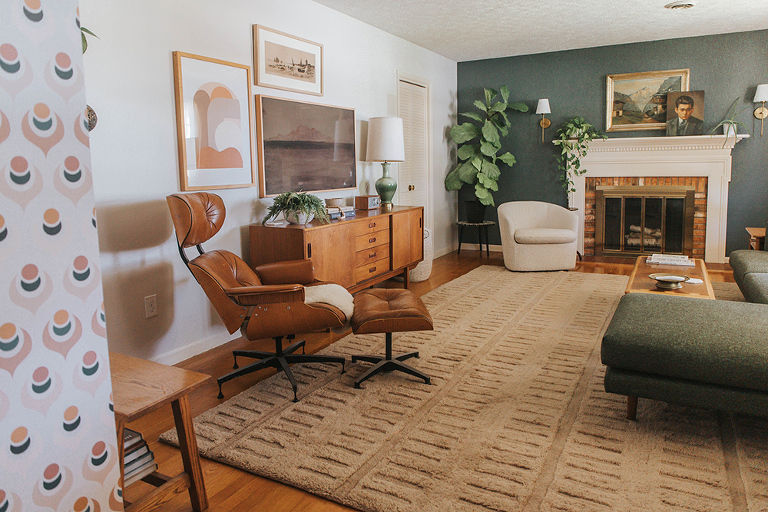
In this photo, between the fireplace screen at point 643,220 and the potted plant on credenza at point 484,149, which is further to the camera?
the potted plant on credenza at point 484,149

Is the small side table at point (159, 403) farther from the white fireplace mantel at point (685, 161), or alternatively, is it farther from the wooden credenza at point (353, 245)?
the white fireplace mantel at point (685, 161)

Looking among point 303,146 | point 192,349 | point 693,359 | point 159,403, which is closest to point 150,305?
point 192,349

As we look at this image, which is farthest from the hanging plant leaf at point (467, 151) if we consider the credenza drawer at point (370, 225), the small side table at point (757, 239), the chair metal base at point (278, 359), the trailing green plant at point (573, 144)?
the chair metal base at point (278, 359)

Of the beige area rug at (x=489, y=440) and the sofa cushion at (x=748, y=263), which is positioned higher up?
the sofa cushion at (x=748, y=263)

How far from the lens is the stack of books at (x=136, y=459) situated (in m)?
1.69

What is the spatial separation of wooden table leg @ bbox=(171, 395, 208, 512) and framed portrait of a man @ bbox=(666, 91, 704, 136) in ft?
19.4

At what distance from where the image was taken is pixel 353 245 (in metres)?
4.10

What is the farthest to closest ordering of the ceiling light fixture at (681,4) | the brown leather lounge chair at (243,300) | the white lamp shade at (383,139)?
the white lamp shade at (383,139), the ceiling light fixture at (681,4), the brown leather lounge chair at (243,300)

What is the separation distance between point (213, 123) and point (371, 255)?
1.55 metres

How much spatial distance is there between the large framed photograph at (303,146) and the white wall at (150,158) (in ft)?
0.56

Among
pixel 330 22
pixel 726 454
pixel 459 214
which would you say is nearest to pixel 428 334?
pixel 726 454

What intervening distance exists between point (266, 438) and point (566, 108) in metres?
5.54

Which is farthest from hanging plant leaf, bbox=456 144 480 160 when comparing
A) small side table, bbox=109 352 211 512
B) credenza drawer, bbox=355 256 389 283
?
small side table, bbox=109 352 211 512

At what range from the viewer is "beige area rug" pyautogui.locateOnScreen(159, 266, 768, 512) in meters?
1.91
